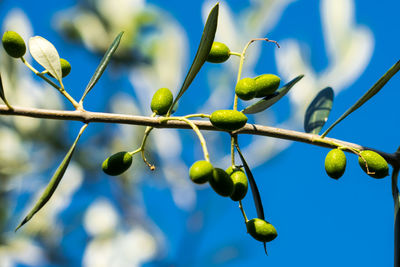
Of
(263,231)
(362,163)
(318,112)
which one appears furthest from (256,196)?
(318,112)

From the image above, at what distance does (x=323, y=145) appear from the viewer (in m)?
1.18

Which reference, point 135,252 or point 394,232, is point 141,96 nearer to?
point 135,252

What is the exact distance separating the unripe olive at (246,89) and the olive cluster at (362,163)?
22cm

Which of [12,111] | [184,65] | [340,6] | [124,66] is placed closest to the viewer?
[12,111]

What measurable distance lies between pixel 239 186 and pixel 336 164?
0.22 m

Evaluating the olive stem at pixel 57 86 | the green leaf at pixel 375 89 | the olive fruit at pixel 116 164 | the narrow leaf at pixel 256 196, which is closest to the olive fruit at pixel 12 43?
the olive stem at pixel 57 86

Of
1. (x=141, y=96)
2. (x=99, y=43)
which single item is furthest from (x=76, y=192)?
(x=99, y=43)

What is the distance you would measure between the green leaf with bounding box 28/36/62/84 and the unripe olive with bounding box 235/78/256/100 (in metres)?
0.41

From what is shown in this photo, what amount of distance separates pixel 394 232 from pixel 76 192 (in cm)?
384

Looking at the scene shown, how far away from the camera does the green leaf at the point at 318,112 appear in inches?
53.1

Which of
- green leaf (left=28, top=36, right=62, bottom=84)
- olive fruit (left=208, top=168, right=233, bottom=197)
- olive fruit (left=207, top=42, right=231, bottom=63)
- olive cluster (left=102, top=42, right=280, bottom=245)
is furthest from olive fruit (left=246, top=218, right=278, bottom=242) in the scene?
green leaf (left=28, top=36, right=62, bottom=84)

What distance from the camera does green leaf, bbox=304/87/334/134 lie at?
1.35 meters

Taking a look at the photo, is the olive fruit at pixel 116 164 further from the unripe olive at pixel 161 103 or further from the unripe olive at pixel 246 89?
the unripe olive at pixel 246 89

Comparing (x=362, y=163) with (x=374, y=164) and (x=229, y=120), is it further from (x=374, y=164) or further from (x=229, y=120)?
(x=229, y=120)
